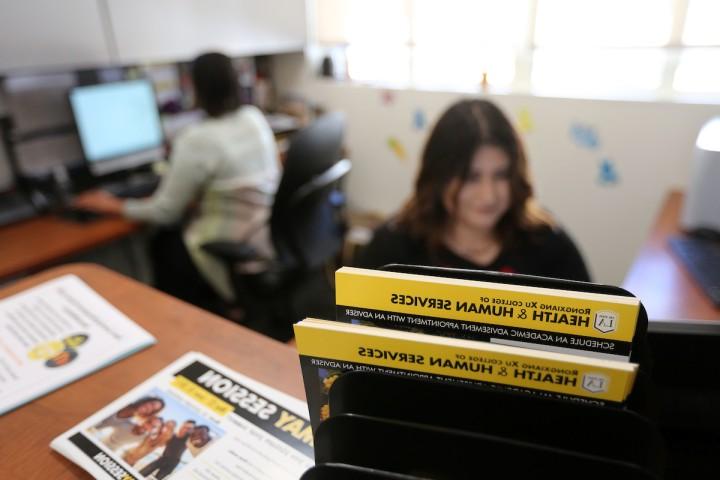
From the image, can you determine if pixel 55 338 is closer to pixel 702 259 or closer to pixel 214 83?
pixel 214 83

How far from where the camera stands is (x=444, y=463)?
36 cm

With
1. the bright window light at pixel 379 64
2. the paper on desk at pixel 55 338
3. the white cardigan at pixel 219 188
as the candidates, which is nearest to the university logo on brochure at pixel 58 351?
the paper on desk at pixel 55 338

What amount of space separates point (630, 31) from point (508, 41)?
530 millimetres

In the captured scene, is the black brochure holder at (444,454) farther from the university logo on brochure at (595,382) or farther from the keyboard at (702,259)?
the keyboard at (702,259)

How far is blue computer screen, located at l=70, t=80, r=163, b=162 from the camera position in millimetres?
2045

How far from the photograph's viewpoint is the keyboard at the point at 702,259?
4.25 feet

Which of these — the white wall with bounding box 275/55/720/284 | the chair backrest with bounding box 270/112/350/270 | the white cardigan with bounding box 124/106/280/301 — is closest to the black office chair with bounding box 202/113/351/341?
the chair backrest with bounding box 270/112/350/270

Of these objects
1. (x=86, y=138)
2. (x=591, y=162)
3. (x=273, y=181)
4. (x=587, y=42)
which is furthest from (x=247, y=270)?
(x=587, y=42)

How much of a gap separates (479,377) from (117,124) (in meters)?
2.23

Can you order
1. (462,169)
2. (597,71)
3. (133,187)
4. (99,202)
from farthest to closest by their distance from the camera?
(597,71) → (133,187) → (99,202) → (462,169)

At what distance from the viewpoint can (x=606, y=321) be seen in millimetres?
356

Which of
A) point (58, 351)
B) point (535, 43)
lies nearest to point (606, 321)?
point (58, 351)

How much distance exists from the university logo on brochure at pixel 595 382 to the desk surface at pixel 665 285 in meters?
0.88

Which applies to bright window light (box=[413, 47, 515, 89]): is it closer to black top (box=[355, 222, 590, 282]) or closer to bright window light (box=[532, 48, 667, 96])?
bright window light (box=[532, 48, 667, 96])
